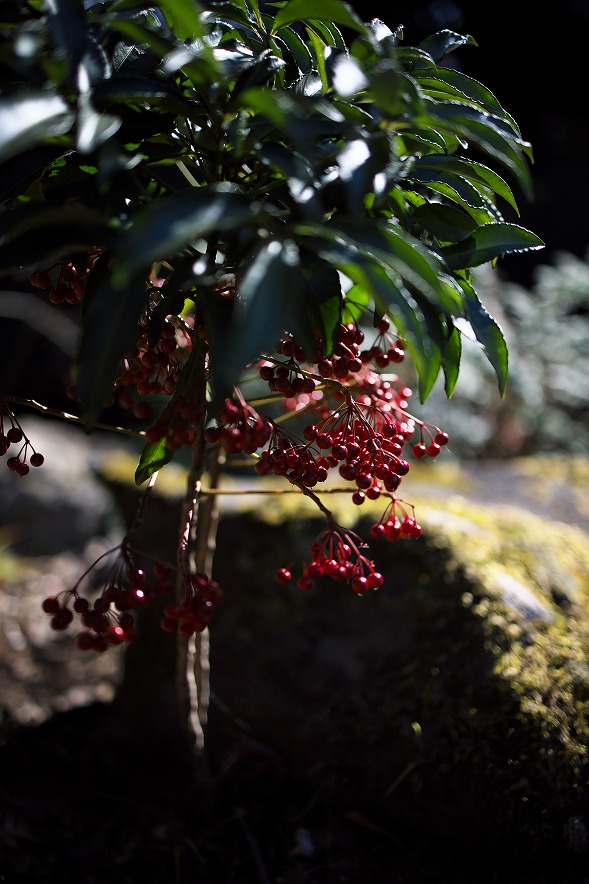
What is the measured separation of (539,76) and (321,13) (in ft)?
14.9

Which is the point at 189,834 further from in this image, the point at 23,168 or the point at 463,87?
the point at 463,87

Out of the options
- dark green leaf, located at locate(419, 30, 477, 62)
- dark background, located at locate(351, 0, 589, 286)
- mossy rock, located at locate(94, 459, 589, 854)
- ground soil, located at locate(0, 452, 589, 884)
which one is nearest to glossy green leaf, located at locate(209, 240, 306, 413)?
dark green leaf, located at locate(419, 30, 477, 62)

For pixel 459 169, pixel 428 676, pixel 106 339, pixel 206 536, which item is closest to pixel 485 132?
pixel 459 169

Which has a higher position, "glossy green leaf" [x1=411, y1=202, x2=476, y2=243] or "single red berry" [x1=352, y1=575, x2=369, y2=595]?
"glossy green leaf" [x1=411, y1=202, x2=476, y2=243]

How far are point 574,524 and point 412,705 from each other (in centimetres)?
87

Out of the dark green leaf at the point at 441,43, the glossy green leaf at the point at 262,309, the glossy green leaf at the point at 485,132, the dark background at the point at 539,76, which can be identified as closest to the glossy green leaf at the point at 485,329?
the glossy green leaf at the point at 485,132

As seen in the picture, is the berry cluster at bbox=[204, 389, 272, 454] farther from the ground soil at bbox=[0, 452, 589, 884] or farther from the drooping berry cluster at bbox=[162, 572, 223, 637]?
the ground soil at bbox=[0, 452, 589, 884]

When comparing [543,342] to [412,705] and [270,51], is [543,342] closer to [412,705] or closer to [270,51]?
[412,705]

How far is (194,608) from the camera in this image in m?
1.00

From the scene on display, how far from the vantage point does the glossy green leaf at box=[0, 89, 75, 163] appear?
685 mm

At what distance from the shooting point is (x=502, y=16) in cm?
425

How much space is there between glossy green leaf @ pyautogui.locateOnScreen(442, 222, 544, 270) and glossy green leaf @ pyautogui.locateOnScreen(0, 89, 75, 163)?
51 centimetres

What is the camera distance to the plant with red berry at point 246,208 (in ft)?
2.29

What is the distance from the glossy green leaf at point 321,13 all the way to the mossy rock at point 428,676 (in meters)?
1.09
